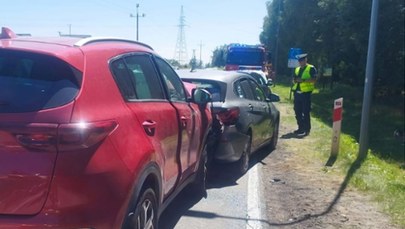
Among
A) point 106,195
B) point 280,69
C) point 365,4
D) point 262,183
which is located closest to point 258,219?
point 262,183

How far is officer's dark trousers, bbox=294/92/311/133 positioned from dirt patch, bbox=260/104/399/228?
326 centimetres

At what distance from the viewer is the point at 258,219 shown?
19.2 feet

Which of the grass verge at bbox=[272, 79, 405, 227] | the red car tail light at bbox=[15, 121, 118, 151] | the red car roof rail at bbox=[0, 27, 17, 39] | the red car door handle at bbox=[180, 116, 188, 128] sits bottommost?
the grass verge at bbox=[272, 79, 405, 227]

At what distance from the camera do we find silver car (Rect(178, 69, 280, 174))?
7.38 metres

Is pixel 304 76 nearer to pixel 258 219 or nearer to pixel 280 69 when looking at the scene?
pixel 258 219

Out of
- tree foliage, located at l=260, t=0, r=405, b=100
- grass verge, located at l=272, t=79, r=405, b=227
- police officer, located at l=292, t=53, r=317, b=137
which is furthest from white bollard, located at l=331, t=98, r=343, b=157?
tree foliage, located at l=260, t=0, r=405, b=100

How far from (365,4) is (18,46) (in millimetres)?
22374

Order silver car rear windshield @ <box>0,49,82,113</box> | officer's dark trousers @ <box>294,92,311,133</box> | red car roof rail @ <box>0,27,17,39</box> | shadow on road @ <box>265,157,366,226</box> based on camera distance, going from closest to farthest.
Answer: silver car rear windshield @ <box>0,49,82,113</box>
red car roof rail @ <box>0,27,17,39</box>
shadow on road @ <box>265,157,366,226</box>
officer's dark trousers @ <box>294,92,311,133</box>

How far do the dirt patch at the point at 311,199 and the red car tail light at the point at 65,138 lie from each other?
10.1 feet

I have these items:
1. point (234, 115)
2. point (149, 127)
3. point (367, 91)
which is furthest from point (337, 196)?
point (149, 127)

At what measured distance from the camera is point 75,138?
3.05m

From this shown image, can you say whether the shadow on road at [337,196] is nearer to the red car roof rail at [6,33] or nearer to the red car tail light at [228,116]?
the red car tail light at [228,116]

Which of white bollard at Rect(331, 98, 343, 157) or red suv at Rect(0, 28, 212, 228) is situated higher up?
red suv at Rect(0, 28, 212, 228)

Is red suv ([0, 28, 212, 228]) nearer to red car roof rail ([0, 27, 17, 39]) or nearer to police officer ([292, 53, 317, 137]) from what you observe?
red car roof rail ([0, 27, 17, 39])
